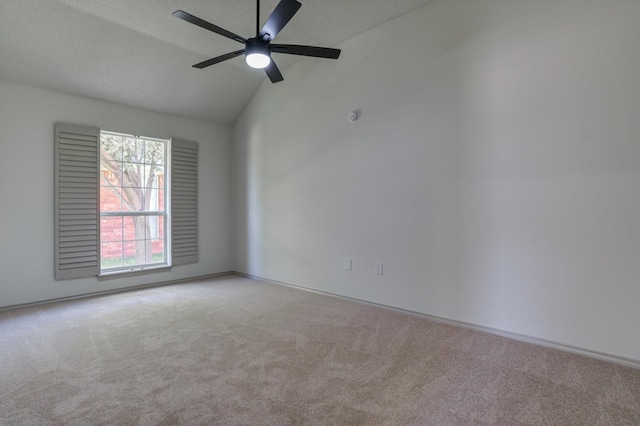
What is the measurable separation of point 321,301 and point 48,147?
3.65 meters

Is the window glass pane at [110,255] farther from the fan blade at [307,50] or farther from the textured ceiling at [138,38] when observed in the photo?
the fan blade at [307,50]

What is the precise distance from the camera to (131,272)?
4.45m

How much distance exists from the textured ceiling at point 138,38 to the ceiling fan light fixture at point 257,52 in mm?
985

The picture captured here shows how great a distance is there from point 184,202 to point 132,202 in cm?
69

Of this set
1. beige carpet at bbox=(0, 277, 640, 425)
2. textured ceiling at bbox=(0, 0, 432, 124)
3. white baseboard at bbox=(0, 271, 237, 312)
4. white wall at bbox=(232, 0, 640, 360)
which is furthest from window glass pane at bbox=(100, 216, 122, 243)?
white wall at bbox=(232, 0, 640, 360)

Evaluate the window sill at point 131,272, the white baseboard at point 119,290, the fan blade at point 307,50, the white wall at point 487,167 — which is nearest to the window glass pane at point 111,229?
the window sill at point 131,272

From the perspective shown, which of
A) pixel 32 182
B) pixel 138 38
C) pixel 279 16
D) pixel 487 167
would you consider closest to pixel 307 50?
pixel 279 16

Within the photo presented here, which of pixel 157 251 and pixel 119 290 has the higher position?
pixel 157 251

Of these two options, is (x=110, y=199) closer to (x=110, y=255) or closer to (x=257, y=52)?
(x=110, y=255)

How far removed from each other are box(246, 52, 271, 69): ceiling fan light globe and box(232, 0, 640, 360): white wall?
56.1 inches

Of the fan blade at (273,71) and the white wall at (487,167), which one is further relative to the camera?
the fan blade at (273,71)

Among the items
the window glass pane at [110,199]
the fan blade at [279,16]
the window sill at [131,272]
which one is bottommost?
the window sill at [131,272]

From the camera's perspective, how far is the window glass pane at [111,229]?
13.9 feet

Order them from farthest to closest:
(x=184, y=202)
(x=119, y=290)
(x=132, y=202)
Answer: (x=184, y=202), (x=132, y=202), (x=119, y=290)
